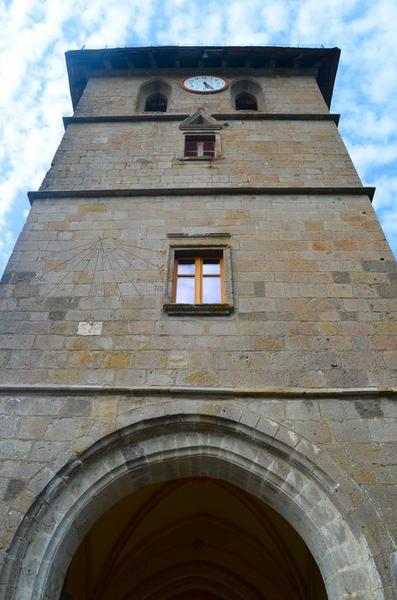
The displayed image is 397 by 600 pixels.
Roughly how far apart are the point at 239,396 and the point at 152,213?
311 cm

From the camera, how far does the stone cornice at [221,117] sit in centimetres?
890

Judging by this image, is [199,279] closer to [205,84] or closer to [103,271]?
[103,271]

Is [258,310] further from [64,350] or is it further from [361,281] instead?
[64,350]

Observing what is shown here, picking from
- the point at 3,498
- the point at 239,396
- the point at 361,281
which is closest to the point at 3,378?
the point at 3,498

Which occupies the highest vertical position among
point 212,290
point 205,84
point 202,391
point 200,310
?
point 205,84

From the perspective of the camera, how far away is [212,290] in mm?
5836

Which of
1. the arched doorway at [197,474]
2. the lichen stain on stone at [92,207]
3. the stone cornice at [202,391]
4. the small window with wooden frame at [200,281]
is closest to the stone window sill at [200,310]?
the small window with wooden frame at [200,281]

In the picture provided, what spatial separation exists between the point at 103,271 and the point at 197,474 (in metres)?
2.60

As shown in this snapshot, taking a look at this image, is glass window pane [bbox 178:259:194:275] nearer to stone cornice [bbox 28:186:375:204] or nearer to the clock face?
stone cornice [bbox 28:186:375:204]

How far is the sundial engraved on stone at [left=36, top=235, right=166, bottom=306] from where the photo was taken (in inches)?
223

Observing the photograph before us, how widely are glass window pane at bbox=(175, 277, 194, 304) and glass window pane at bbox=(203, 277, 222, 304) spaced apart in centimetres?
15

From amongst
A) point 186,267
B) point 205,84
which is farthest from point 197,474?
point 205,84

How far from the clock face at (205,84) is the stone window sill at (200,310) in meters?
6.48

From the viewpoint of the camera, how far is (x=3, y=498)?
4.01 m
